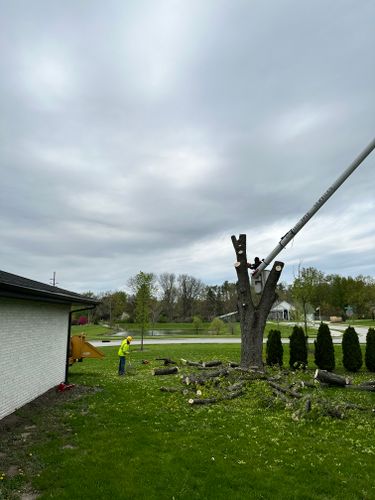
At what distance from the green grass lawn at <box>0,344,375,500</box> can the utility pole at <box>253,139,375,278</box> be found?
195 inches

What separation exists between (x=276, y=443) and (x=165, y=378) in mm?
7196

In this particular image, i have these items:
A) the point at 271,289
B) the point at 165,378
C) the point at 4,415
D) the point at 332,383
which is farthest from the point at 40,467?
the point at 271,289

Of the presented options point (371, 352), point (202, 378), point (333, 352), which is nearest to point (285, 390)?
point (202, 378)

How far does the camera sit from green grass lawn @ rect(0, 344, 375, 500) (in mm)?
4934

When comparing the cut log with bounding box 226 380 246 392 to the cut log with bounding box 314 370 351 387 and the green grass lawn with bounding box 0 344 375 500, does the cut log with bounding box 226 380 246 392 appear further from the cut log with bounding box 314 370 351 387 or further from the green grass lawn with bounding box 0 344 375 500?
the cut log with bounding box 314 370 351 387

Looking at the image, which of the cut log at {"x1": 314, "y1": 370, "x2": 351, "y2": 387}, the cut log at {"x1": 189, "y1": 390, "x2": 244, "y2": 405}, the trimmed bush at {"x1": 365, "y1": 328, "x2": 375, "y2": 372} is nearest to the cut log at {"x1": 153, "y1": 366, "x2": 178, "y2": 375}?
the cut log at {"x1": 189, "y1": 390, "x2": 244, "y2": 405}

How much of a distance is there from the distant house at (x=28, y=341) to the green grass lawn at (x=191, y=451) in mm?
677

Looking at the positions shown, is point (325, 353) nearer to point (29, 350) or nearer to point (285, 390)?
point (285, 390)

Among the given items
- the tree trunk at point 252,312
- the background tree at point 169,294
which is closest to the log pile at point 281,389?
the tree trunk at point 252,312

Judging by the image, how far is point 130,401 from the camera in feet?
32.4

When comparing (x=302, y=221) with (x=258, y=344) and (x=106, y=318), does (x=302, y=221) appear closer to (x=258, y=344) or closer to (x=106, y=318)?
(x=258, y=344)

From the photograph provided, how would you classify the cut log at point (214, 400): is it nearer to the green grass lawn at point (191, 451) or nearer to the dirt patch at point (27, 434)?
the green grass lawn at point (191, 451)

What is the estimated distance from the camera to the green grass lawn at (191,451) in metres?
4.93

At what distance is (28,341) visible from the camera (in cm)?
928
